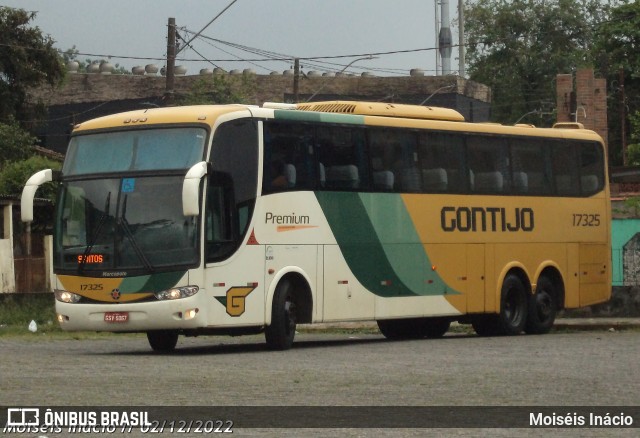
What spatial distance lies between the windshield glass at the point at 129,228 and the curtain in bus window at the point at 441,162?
5.69 meters

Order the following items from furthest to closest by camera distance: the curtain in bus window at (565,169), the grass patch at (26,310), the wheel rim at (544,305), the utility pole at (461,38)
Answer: the utility pole at (461,38) → the grass patch at (26,310) → the curtain in bus window at (565,169) → the wheel rim at (544,305)

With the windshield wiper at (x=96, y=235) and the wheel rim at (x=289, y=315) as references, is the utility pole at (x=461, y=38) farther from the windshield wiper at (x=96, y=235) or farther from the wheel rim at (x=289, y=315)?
the windshield wiper at (x=96, y=235)

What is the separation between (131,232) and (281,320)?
8.30 ft

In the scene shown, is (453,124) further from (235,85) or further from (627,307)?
(235,85)

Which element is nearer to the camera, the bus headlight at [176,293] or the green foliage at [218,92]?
the bus headlight at [176,293]

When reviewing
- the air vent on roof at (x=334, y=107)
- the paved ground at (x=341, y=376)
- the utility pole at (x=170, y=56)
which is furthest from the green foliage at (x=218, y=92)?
the paved ground at (x=341, y=376)

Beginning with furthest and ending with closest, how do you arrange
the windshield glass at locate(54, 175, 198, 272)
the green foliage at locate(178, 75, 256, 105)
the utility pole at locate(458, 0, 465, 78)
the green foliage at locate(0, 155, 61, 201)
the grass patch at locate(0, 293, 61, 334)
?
1. the utility pole at locate(458, 0, 465, 78)
2. the green foliage at locate(178, 75, 256, 105)
3. the green foliage at locate(0, 155, 61, 201)
4. the grass patch at locate(0, 293, 61, 334)
5. the windshield glass at locate(54, 175, 198, 272)

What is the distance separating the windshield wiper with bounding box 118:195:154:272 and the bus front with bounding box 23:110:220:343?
0.04 feet

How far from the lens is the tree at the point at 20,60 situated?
61.6m

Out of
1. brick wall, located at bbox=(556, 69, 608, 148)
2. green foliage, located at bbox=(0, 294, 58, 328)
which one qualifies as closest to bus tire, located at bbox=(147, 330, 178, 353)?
green foliage, located at bbox=(0, 294, 58, 328)

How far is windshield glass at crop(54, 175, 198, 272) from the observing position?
19.5 meters

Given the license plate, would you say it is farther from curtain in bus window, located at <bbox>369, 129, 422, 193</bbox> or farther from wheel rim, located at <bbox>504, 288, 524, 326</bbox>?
wheel rim, located at <bbox>504, 288, 524, 326</bbox>

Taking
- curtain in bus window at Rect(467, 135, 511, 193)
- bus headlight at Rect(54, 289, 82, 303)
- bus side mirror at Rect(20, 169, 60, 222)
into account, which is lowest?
bus headlight at Rect(54, 289, 82, 303)

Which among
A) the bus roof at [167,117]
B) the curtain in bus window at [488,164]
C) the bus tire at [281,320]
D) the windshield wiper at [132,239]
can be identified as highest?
the bus roof at [167,117]
